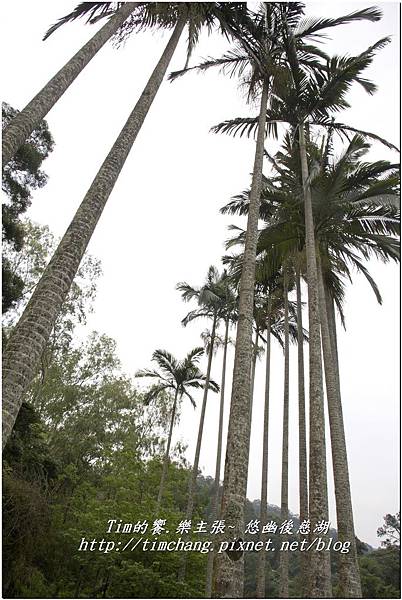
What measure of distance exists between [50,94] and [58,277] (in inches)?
133

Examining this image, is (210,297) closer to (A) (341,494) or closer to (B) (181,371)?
(B) (181,371)

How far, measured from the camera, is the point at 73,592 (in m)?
13.4

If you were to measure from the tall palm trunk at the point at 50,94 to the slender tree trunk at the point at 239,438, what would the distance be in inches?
148

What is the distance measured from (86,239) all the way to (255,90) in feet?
23.3

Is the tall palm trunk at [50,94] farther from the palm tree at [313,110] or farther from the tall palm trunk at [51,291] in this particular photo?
the palm tree at [313,110]

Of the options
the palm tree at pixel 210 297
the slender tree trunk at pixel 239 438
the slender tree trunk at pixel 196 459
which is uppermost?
the palm tree at pixel 210 297

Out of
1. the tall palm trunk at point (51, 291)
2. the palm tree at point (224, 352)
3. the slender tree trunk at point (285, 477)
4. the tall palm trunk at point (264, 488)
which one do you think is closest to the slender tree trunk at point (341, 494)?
the slender tree trunk at point (285, 477)

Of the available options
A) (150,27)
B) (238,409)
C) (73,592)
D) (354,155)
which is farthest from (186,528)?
(150,27)

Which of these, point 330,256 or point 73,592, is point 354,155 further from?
A: point 73,592

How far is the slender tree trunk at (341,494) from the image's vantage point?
6.28m

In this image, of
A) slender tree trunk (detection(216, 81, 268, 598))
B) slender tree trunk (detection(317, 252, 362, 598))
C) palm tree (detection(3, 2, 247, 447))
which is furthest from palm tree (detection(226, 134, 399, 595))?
palm tree (detection(3, 2, 247, 447))

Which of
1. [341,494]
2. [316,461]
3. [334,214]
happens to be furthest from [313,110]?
[341,494]

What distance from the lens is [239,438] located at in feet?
17.8

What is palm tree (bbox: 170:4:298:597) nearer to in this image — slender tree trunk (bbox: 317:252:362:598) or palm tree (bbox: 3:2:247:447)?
palm tree (bbox: 3:2:247:447)
